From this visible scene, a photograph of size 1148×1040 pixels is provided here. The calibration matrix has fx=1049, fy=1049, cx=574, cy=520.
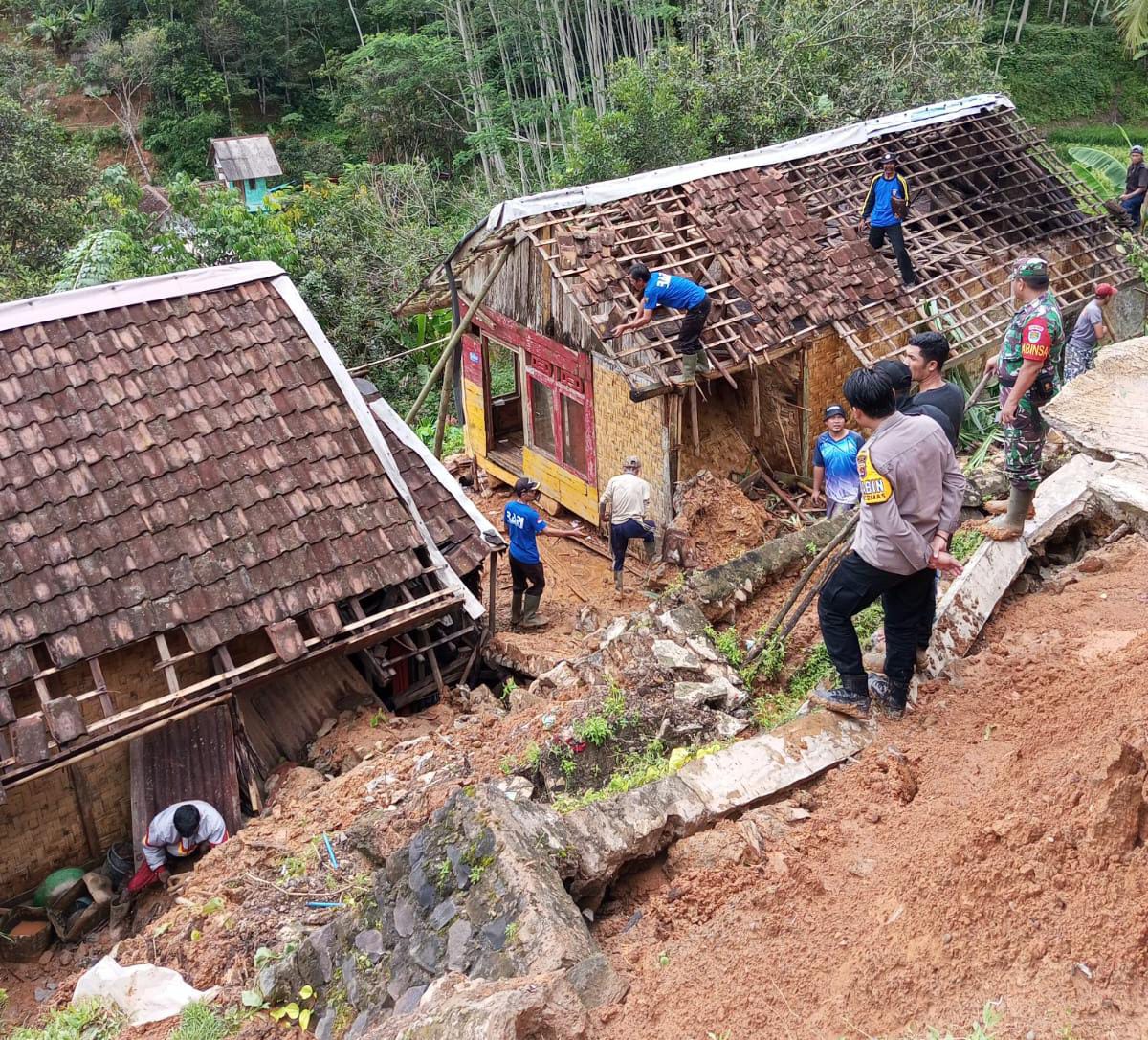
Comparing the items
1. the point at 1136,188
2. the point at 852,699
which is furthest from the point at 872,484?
the point at 1136,188

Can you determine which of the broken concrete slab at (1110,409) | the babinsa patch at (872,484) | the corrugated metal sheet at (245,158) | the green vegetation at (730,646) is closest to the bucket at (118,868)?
the green vegetation at (730,646)

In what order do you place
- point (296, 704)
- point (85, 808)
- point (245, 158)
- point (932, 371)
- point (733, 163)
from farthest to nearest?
point (245, 158) → point (733, 163) → point (296, 704) → point (85, 808) → point (932, 371)

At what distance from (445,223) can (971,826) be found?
942 inches

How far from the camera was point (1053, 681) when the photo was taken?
534 cm

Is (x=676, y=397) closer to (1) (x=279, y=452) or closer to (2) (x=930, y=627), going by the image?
(1) (x=279, y=452)

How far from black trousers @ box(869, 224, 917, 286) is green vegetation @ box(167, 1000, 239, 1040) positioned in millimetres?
11859

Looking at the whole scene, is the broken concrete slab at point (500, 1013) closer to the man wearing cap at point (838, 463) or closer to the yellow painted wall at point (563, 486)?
the man wearing cap at point (838, 463)

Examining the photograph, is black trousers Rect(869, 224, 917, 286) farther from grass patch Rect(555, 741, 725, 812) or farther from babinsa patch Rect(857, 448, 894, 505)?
grass patch Rect(555, 741, 725, 812)

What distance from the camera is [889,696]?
5.65 metres

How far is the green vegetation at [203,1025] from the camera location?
15.8 ft

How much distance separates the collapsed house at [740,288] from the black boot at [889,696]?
6.20 meters

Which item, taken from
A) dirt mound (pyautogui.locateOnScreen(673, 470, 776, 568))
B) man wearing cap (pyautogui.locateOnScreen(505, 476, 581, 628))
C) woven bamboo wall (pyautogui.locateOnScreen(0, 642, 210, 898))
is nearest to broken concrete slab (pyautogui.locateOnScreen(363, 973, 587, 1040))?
woven bamboo wall (pyautogui.locateOnScreen(0, 642, 210, 898))

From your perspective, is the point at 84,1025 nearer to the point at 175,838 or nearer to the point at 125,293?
the point at 175,838

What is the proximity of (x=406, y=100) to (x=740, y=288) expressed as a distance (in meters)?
28.6
